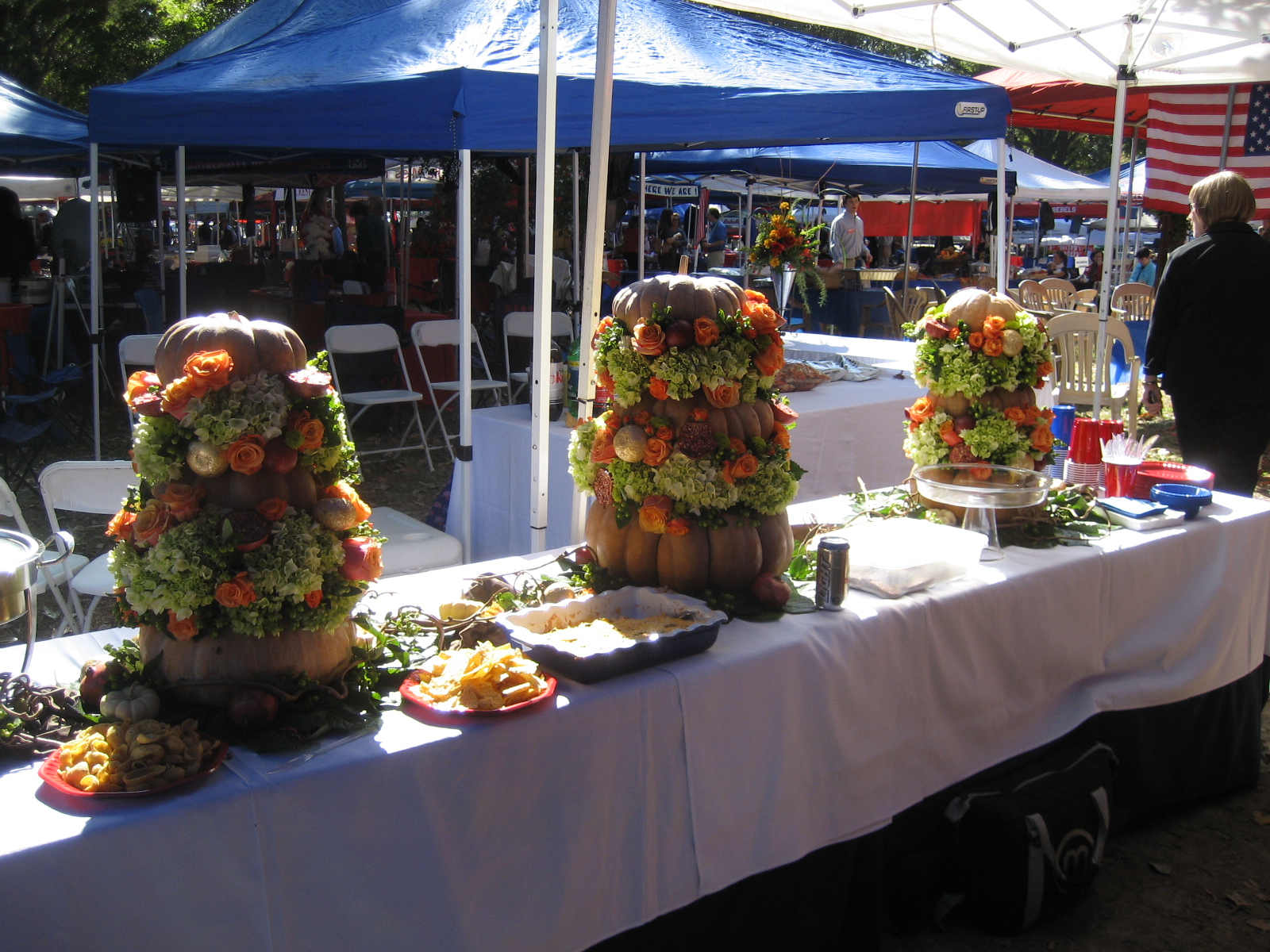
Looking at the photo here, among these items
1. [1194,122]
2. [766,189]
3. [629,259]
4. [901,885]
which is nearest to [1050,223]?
[766,189]

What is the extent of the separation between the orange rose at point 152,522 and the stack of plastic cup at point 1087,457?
270 centimetres

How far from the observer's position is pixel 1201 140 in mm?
7902

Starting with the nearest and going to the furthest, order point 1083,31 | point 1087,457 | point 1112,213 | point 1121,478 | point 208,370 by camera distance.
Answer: point 208,370 → point 1121,478 → point 1087,457 → point 1112,213 → point 1083,31

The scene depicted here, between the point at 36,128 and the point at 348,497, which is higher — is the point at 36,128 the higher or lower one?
the higher one

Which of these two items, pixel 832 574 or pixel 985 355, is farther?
pixel 985 355

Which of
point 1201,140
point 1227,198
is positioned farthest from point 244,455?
point 1201,140

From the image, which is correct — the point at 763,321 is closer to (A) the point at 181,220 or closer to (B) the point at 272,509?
(B) the point at 272,509

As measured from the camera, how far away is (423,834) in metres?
1.61

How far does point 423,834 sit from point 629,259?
1268 centimetres

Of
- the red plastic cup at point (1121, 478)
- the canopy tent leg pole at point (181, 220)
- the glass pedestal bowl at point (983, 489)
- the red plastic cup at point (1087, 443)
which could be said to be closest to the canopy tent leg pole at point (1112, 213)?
the red plastic cup at point (1087, 443)

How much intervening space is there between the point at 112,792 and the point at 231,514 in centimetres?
43

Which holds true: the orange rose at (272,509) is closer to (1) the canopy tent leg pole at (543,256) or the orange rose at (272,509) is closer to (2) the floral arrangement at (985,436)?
(1) the canopy tent leg pole at (543,256)

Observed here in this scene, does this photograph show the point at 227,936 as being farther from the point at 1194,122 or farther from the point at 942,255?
the point at 942,255

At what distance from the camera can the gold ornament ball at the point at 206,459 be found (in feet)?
5.22
